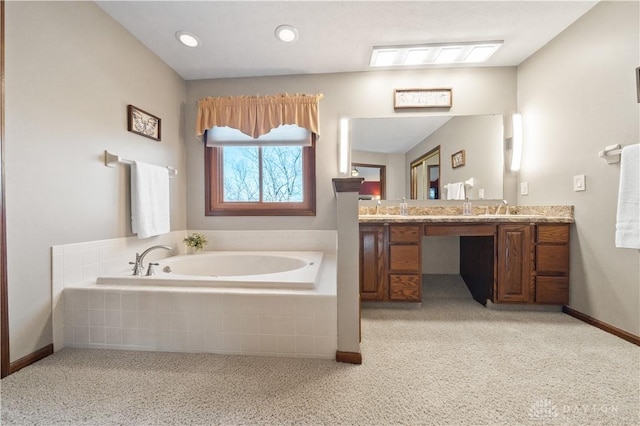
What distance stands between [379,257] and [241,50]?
2.10m

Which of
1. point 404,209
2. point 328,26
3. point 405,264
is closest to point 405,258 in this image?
point 405,264

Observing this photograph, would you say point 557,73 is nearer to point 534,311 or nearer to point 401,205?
point 401,205

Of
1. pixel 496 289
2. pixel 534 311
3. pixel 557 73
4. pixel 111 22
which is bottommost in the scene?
pixel 534 311

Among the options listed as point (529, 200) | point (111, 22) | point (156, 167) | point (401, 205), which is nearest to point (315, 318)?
point (401, 205)

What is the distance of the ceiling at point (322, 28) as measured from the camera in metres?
1.72

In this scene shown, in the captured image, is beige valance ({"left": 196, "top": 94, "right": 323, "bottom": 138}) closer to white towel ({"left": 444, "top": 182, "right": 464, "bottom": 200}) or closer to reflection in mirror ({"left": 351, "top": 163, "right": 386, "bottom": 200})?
reflection in mirror ({"left": 351, "top": 163, "right": 386, "bottom": 200})

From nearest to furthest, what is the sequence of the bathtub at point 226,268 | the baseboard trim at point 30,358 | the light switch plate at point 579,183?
the baseboard trim at point 30,358 → the bathtub at point 226,268 → the light switch plate at point 579,183

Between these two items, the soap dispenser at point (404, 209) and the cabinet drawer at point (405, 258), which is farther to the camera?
the soap dispenser at point (404, 209)

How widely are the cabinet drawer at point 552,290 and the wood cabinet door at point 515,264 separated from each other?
60 millimetres

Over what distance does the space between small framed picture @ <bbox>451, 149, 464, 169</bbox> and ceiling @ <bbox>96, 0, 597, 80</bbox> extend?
85cm

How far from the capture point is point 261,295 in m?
1.38

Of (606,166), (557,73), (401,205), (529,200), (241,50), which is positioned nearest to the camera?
(606,166)

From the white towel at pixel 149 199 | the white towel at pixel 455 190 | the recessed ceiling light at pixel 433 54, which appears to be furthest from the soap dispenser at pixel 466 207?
the white towel at pixel 149 199

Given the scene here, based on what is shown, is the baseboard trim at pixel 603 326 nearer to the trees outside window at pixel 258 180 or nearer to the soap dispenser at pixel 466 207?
the soap dispenser at pixel 466 207
